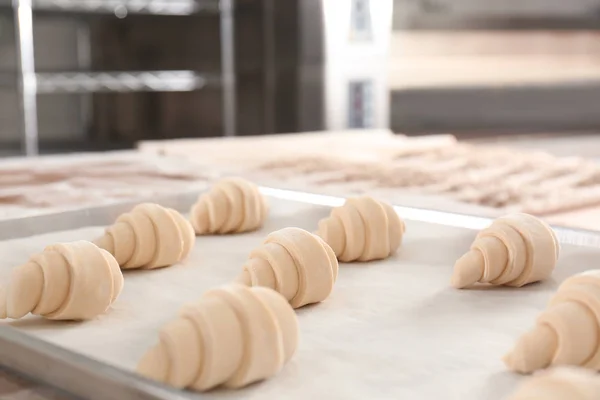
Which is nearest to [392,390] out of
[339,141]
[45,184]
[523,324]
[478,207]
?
[523,324]

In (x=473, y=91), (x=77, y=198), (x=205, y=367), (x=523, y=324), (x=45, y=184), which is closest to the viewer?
(x=205, y=367)

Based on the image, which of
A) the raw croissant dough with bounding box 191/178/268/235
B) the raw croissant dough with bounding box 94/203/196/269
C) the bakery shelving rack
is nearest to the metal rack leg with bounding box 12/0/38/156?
the bakery shelving rack

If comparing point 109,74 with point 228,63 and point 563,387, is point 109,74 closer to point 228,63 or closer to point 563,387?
point 228,63

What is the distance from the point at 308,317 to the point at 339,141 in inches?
55.5

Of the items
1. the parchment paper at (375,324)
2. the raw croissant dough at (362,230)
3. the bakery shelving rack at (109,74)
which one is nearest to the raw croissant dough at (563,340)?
the parchment paper at (375,324)

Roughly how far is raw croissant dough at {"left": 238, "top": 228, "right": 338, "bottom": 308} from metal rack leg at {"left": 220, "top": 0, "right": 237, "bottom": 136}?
2634 mm

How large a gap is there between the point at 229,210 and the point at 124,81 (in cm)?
229

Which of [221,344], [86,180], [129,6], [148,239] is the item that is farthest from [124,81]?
[221,344]

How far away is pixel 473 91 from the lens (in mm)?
2936

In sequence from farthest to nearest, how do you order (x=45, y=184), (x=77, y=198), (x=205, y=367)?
(x=45, y=184) < (x=77, y=198) < (x=205, y=367)

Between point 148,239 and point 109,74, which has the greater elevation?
point 109,74

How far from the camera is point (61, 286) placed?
2.12ft

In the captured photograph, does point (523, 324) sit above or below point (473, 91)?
below

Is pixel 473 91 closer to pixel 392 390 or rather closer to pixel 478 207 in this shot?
pixel 478 207
